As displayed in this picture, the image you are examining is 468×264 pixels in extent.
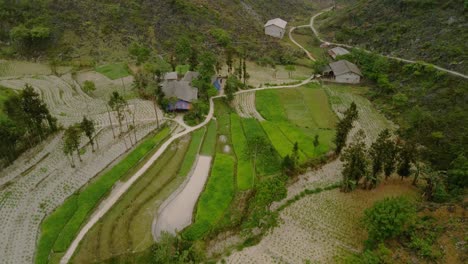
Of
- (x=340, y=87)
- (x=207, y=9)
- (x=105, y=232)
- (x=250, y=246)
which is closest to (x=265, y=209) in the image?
(x=250, y=246)

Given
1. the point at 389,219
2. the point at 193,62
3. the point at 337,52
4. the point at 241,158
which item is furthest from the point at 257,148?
the point at 337,52

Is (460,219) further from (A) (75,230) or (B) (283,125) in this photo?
(A) (75,230)

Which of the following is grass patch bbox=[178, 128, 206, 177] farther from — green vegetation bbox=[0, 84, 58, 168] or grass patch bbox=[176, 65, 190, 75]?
grass patch bbox=[176, 65, 190, 75]

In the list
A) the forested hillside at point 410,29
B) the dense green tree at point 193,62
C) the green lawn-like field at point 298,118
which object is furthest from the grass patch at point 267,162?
the forested hillside at point 410,29

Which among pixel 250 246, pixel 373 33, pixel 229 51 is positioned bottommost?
pixel 250 246

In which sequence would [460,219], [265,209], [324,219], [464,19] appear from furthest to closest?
1. [464,19]
2. [324,219]
3. [265,209]
4. [460,219]

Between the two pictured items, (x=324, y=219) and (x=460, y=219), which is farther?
(x=324, y=219)

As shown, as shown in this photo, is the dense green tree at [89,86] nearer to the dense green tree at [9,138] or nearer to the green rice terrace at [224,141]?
the green rice terrace at [224,141]
